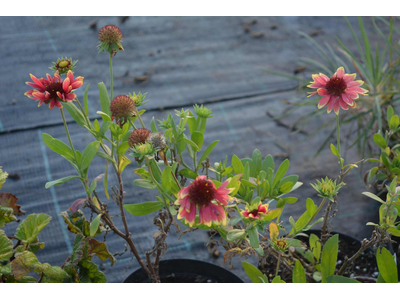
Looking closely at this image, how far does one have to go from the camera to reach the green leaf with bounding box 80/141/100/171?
77 centimetres

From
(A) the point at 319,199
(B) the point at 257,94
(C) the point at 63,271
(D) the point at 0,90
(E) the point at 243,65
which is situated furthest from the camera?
(E) the point at 243,65

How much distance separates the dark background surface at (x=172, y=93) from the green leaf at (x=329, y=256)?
0.56 m

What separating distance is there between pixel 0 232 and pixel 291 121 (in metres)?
1.44

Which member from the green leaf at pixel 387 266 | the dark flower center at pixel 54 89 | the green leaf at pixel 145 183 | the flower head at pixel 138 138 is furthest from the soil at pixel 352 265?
the dark flower center at pixel 54 89

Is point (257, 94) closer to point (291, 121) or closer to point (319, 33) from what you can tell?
point (291, 121)

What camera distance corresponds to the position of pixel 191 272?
1.06 metres

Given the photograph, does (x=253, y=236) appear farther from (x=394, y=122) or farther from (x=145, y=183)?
(x=394, y=122)

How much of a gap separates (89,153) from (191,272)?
1.49ft

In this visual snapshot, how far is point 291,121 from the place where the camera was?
2.00m

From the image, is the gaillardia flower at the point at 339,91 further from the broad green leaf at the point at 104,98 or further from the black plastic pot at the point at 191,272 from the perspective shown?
the black plastic pot at the point at 191,272

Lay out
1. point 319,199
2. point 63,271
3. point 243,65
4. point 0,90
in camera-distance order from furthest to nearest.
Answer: point 243,65 → point 0,90 → point 319,199 → point 63,271

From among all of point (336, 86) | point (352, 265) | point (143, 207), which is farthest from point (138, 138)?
point (352, 265)

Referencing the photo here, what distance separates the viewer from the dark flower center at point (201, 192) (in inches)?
23.8

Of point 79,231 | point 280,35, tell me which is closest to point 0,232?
point 79,231
